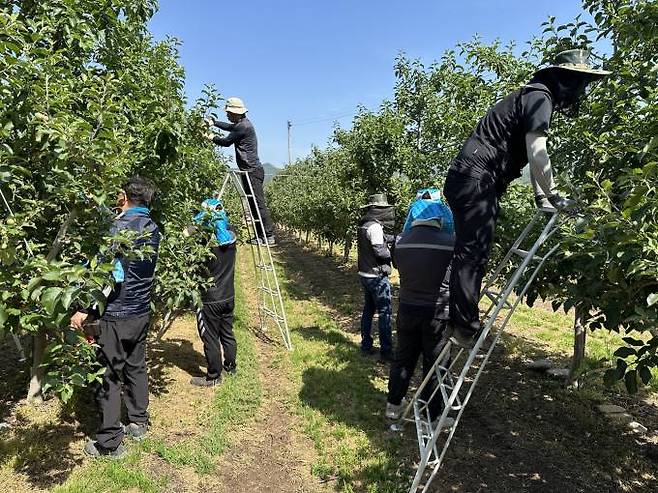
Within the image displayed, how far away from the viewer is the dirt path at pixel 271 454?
4230 millimetres

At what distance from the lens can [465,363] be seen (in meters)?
3.64

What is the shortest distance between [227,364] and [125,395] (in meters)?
1.87

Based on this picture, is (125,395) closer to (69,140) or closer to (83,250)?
(83,250)

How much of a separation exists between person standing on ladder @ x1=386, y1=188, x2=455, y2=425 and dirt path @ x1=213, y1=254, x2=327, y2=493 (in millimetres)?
1432

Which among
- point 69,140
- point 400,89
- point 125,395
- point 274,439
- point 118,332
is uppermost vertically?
point 400,89

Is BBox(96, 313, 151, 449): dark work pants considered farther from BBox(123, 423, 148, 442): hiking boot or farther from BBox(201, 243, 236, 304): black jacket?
BBox(201, 243, 236, 304): black jacket

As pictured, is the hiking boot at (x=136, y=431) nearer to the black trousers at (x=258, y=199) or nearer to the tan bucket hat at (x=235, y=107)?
the black trousers at (x=258, y=199)

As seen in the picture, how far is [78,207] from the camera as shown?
132 inches

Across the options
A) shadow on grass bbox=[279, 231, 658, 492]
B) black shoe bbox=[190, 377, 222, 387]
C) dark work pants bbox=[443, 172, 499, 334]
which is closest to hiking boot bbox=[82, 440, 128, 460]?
black shoe bbox=[190, 377, 222, 387]

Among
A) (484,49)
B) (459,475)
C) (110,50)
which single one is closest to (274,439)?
(459,475)

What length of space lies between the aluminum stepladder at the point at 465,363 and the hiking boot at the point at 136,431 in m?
2.59

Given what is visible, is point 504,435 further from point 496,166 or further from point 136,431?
point 136,431

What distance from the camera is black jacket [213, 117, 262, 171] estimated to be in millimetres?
6969

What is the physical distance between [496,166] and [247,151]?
4716mm
